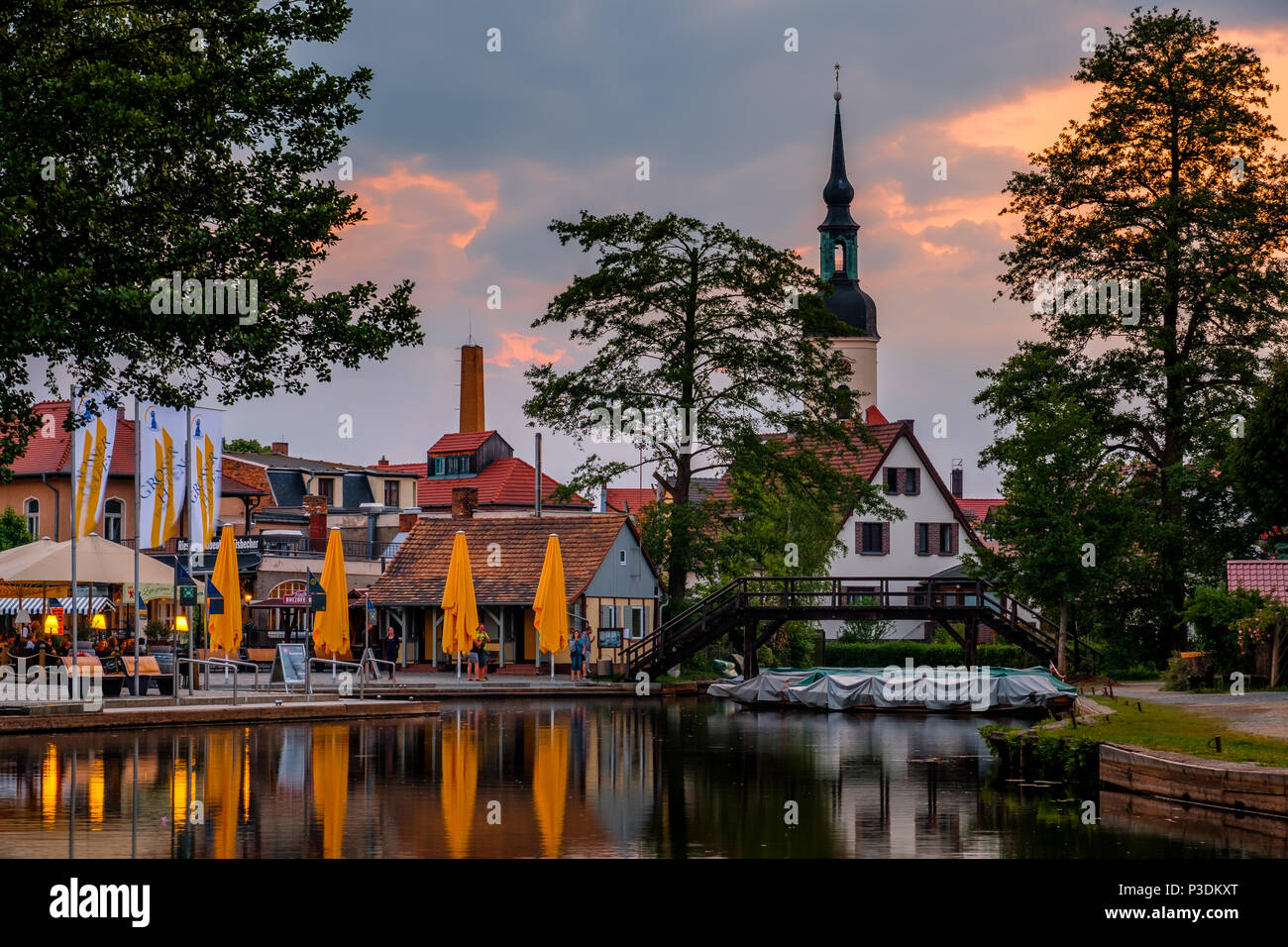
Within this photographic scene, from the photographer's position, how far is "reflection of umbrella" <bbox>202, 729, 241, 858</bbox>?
560 inches

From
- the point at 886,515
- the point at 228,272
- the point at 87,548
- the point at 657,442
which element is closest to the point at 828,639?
the point at 886,515

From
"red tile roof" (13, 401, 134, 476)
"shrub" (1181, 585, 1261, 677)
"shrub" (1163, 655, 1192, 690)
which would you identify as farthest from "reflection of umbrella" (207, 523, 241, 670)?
"red tile roof" (13, 401, 134, 476)

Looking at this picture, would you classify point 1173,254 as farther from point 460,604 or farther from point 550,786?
point 550,786

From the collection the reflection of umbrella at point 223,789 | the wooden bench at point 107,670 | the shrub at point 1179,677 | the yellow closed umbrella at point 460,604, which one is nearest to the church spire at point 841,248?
the yellow closed umbrella at point 460,604

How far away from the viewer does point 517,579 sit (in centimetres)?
5200

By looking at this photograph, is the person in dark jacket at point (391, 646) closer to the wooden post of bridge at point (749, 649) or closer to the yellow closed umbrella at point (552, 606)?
the yellow closed umbrella at point (552, 606)

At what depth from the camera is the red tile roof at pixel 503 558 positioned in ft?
171

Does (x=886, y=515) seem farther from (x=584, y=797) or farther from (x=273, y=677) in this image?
(x=584, y=797)

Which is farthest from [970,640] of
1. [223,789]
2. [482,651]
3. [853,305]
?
[853,305]

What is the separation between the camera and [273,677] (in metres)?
38.3

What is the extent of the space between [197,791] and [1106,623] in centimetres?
3310

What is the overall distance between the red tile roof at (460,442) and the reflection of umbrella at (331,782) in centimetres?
6892

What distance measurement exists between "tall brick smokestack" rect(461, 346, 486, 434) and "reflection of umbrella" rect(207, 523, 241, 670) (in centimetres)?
6981
